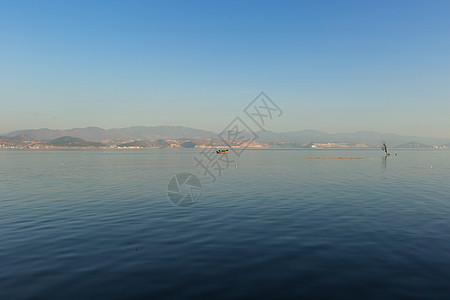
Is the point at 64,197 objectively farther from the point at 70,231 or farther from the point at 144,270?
the point at 144,270

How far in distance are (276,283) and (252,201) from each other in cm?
2307

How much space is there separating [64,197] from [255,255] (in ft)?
112

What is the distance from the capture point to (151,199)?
38188 millimetres

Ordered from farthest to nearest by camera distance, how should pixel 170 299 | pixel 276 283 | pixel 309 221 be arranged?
1. pixel 309 221
2. pixel 276 283
3. pixel 170 299

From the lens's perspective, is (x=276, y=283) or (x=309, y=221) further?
(x=309, y=221)

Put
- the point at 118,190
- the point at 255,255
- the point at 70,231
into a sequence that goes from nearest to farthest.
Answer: the point at 255,255, the point at 70,231, the point at 118,190

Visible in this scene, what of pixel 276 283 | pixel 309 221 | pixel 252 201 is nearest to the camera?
pixel 276 283

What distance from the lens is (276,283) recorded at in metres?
13.7

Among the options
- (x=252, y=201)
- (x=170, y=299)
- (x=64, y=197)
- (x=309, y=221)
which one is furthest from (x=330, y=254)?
(x=64, y=197)

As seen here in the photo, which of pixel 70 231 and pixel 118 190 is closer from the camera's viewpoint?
pixel 70 231

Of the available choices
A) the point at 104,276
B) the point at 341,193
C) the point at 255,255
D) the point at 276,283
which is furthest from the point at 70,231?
the point at 341,193

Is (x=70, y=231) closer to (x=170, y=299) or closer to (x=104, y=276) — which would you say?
(x=104, y=276)

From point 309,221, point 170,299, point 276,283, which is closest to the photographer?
point 170,299

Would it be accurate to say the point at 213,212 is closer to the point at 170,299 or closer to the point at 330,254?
the point at 330,254
